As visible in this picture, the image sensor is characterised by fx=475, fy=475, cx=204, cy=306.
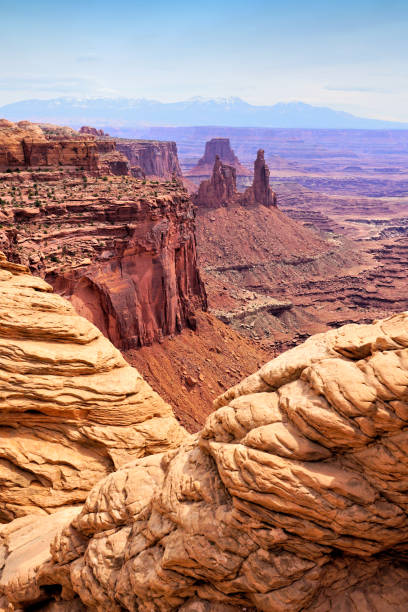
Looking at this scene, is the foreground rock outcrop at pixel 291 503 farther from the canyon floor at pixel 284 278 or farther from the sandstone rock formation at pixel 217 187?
the sandstone rock formation at pixel 217 187

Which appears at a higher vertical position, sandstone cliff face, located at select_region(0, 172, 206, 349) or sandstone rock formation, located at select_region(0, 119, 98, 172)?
sandstone rock formation, located at select_region(0, 119, 98, 172)

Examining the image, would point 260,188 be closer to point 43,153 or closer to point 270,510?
point 43,153

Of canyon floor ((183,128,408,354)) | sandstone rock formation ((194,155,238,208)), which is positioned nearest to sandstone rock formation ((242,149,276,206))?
canyon floor ((183,128,408,354))

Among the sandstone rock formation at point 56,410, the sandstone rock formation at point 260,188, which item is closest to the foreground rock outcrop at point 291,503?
the sandstone rock formation at point 56,410

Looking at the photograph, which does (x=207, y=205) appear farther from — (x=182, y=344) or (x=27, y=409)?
(x=27, y=409)

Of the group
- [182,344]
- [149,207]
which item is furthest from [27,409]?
[182,344]

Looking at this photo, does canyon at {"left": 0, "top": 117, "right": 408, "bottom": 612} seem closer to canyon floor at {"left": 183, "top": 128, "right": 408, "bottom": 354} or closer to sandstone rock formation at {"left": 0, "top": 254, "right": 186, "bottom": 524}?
sandstone rock formation at {"left": 0, "top": 254, "right": 186, "bottom": 524}
